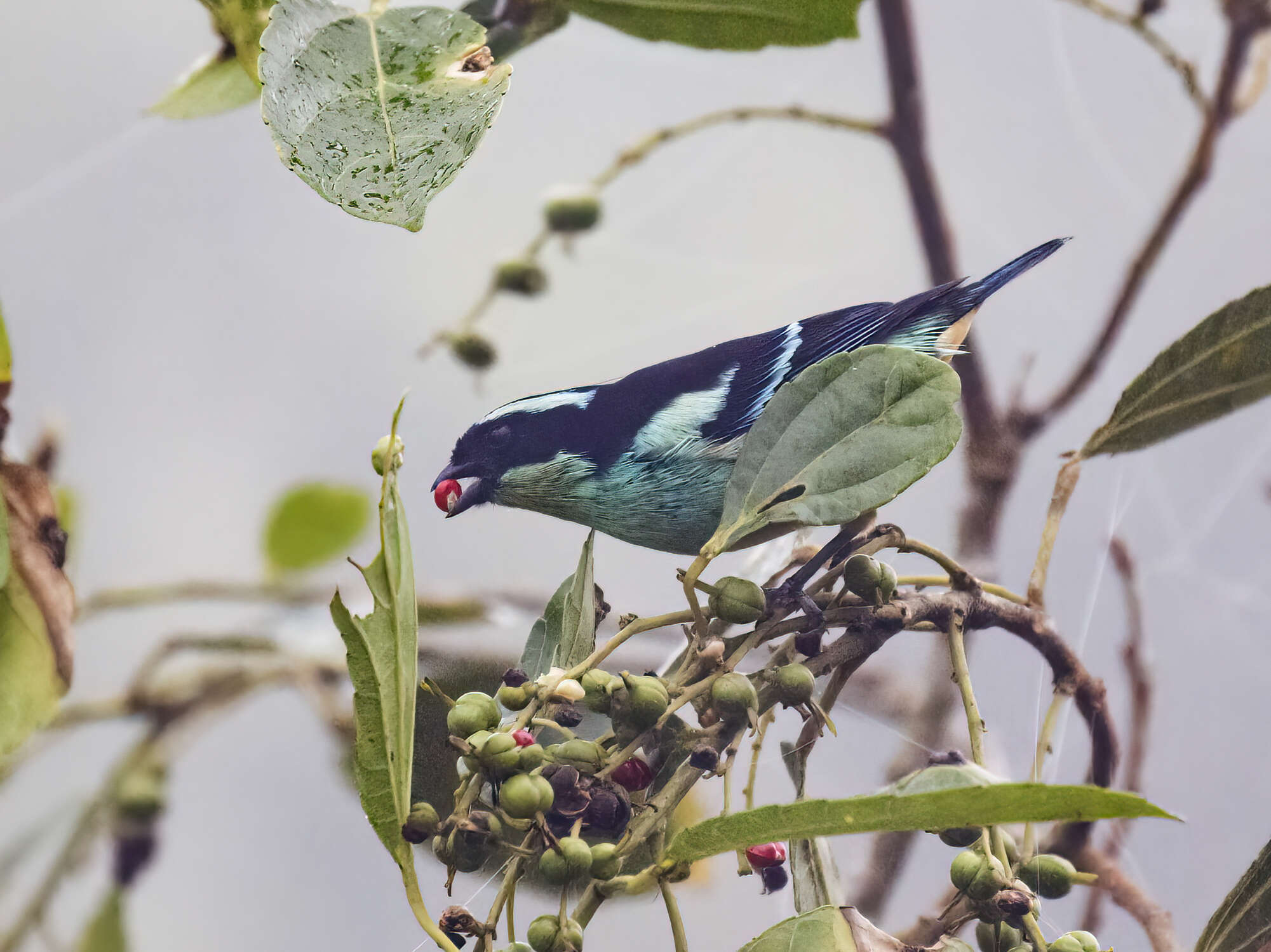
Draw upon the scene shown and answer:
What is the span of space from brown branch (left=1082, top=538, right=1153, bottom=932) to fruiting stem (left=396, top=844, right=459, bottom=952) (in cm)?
27

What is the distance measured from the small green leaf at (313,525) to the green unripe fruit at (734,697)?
24cm

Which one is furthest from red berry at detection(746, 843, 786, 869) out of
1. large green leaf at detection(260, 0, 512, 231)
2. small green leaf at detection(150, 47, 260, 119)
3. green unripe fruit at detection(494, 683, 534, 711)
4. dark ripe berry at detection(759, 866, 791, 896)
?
small green leaf at detection(150, 47, 260, 119)

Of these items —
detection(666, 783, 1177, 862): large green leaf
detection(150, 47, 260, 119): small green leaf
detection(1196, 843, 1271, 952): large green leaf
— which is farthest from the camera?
detection(150, 47, 260, 119): small green leaf

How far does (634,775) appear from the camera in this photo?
29 centimetres

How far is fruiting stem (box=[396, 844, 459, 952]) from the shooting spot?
257 mm

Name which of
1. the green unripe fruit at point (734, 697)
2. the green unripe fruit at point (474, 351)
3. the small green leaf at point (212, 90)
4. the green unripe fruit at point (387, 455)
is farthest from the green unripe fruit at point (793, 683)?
the small green leaf at point (212, 90)

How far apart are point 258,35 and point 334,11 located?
9 centimetres

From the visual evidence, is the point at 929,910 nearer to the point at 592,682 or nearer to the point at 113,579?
the point at 592,682

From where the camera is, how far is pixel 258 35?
38 cm

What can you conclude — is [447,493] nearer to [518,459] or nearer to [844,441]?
[518,459]

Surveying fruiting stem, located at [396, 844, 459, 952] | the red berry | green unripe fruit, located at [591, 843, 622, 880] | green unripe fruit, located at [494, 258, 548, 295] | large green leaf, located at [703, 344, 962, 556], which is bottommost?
the red berry

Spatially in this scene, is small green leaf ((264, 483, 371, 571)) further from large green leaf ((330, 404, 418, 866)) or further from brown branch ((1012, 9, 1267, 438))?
brown branch ((1012, 9, 1267, 438))

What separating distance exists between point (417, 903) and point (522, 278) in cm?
27

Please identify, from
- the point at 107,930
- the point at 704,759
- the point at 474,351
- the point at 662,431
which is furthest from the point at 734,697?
the point at 107,930
